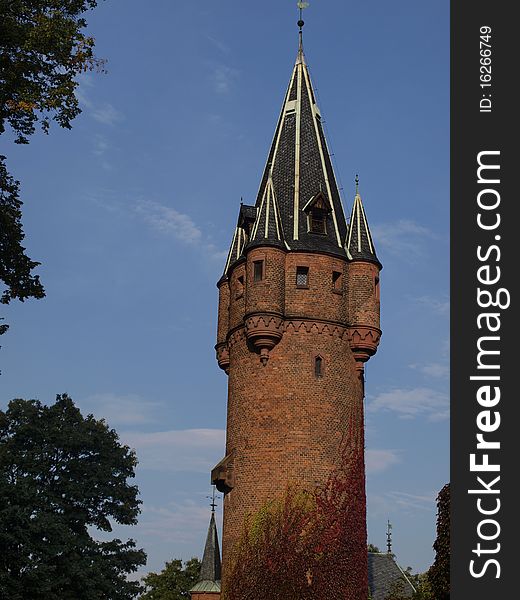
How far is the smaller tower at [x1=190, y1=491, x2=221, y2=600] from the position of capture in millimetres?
58062

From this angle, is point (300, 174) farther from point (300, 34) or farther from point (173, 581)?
point (173, 581)

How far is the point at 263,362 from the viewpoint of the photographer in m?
31.2

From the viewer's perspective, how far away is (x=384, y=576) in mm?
48969

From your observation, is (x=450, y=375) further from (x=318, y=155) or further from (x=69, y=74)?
(x=318, y=155)

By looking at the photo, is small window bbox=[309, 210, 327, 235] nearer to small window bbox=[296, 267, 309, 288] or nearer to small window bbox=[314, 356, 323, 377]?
small window bbox=[296, 267, 309, 288]

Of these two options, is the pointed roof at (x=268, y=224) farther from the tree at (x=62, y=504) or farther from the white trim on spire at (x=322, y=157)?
the tree at (x=62, y=504)

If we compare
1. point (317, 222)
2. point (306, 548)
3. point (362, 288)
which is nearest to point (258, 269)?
point (317, 222)

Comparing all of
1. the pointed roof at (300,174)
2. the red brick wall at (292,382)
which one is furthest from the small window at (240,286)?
the pointed roof at (300,174)

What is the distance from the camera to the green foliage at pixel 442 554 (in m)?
25.8

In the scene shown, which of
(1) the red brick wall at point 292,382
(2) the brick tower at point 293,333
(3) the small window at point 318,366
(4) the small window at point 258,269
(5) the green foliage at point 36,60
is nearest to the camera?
(5) the green foliage at point 36,60

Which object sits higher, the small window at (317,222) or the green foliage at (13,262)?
the small window at (317,222)

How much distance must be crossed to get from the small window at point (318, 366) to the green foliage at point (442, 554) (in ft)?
20.8

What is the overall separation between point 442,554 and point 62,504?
18712mm

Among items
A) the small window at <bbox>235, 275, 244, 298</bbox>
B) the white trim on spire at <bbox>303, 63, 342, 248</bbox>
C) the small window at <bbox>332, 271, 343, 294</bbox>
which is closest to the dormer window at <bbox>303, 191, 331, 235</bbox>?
the white trim on spire at <bbox>303, 63, 342, 248</bbox>
